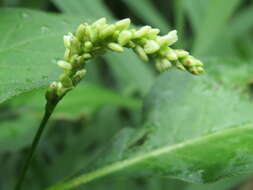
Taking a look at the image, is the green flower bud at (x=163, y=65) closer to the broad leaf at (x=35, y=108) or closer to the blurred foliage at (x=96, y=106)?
the blurred foliage at (x=96, y=106)

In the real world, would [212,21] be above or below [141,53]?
below

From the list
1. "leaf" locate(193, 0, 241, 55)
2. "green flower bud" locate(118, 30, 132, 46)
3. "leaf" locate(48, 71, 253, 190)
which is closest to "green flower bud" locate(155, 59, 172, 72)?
"green flower bud" locate(118, 30, 132, 46)

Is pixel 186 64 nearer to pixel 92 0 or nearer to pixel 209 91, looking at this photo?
pixel 209 91

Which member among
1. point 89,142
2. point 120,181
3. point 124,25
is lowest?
point 120,181

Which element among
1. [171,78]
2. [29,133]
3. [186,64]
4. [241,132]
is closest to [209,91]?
[171,78]

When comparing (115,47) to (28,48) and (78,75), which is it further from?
(28,48)

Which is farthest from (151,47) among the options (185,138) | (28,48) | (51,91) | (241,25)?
(241,25)

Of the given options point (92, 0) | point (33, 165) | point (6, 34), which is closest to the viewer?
point (6, 34)

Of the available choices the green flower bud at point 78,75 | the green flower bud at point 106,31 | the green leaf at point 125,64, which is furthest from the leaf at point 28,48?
the green leaf at point 125,64
